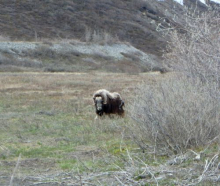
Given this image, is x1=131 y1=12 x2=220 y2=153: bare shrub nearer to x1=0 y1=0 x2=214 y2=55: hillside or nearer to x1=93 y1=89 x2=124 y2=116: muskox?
x1=93 y1=89 x2=124 y2=116: muskox

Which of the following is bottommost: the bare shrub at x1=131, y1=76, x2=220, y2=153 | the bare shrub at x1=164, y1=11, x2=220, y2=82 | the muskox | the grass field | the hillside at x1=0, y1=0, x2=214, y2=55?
the grass field

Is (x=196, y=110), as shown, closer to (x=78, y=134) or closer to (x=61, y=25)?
(x=78, y=134)

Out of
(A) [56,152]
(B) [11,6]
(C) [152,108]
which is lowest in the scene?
(A) [56,152]

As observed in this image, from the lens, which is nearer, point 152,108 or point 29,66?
point 152,108

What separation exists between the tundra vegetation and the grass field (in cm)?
2

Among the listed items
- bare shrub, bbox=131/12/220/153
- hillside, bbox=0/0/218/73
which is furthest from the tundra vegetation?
hillside, bbox=0/0/218/73

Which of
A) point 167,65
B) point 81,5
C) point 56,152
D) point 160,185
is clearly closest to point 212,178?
point 160,185

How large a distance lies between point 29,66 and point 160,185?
126 ft

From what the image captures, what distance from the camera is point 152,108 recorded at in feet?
33.3

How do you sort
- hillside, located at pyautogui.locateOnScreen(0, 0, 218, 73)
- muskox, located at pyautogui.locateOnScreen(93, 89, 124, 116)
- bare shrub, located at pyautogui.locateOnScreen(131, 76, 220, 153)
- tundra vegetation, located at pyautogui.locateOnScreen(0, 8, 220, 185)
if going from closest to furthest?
tundra vegetation, located at pyautogui.locateOnScreen(0, 8, 220, 185), bare shrub, located at pyautogui.locateOnScreen(131, 76, 220, 153), muskox, located at pyautogui.locateOnScreen(93, 89, 124, 116), hillside, located at pyautogui.locateOnScreen(0, 0, 218, 73)

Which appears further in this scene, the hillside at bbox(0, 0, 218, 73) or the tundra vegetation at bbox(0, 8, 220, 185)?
the hillside at bbox(0, 0, 218, 73)

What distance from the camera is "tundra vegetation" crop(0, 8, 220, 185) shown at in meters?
7.73

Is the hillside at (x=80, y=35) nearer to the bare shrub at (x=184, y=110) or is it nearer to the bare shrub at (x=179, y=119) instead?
the bare shrub at (x=184, y=110)

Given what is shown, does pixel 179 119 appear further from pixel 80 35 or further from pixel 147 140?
pixel 80 35
